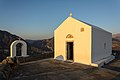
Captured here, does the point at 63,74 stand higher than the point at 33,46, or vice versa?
the point at 33,46

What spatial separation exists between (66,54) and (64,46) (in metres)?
0.98

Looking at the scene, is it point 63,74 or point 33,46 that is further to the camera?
point 33,46

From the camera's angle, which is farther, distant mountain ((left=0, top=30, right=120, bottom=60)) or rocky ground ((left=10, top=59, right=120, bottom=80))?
distant mountain ((left=0, top=30, right=120, bottom=60))

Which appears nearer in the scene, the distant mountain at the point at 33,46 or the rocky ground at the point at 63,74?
the rocky ground at the point at 63,74

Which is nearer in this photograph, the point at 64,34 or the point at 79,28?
the point at 79,28

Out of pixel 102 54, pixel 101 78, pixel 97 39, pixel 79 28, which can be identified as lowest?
pixel 101 78

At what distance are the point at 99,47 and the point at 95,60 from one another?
1.80 meters

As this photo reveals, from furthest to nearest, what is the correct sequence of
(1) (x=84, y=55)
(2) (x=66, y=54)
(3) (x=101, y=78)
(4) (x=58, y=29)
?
(4) (x=58, y=29)
(2) (x=66, y=54)
(1) (x=84, y=55)
(3) (x=101, y=78)

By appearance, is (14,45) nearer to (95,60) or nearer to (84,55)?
(84,55)

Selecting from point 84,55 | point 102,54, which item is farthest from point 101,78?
point 102,54

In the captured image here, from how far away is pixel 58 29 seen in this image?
14883mm

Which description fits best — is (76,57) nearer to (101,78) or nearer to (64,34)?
(64,34)

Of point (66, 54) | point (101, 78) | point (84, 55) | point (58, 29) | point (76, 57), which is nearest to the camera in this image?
point (101, 78)

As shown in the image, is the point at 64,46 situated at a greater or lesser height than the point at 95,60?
greater
